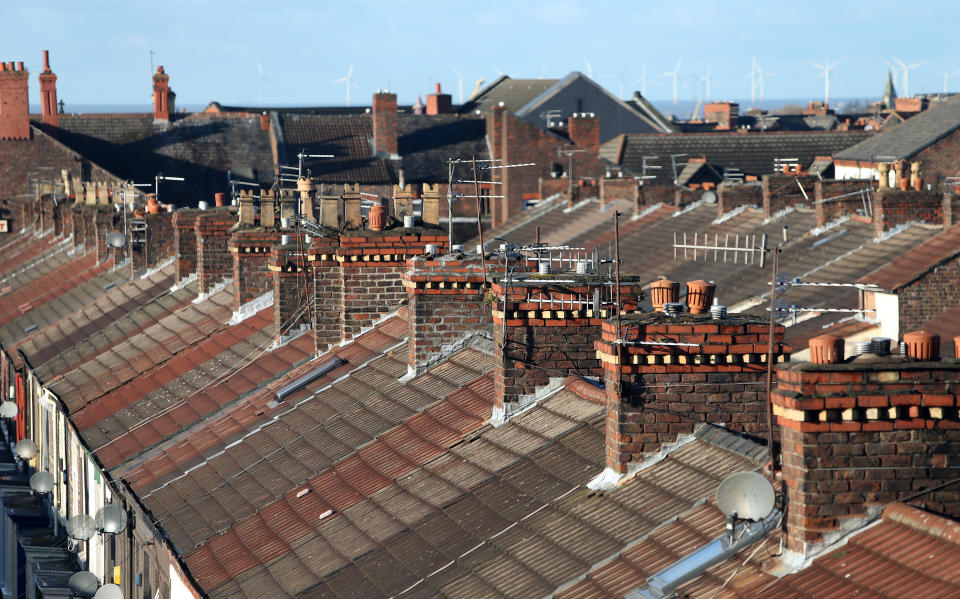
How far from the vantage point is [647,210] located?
57656 millimetres

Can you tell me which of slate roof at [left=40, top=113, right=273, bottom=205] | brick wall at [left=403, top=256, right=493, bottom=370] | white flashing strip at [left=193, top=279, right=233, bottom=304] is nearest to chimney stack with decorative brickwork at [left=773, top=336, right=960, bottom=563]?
brick wall at [left=403, top=256, right=493, bottom=370]

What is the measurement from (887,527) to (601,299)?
21.5ft

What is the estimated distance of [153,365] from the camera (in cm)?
2991

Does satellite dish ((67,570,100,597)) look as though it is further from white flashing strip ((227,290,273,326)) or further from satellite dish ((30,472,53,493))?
satellite dish ((30,472,53,493))

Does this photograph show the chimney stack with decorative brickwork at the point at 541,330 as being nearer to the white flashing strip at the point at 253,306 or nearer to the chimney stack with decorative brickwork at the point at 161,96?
the white flashing strip at the point at 253,306

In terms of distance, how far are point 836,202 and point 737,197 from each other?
27.0ft

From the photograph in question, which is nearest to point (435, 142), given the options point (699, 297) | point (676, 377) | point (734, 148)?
point (734, 148)

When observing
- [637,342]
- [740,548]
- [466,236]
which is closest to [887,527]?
[740,548]

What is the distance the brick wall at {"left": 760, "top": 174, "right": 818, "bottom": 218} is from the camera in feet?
156

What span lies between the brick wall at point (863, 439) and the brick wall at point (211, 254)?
79.8ft

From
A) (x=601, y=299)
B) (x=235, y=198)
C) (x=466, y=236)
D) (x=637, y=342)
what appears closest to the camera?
(x=637, y=342)

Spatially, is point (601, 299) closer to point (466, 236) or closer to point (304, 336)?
point (304, 336)

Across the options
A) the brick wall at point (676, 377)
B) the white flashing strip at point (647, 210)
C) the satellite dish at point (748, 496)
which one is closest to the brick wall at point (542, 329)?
the brick wall at point (676, 377)

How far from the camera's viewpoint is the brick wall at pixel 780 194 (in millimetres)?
47500
